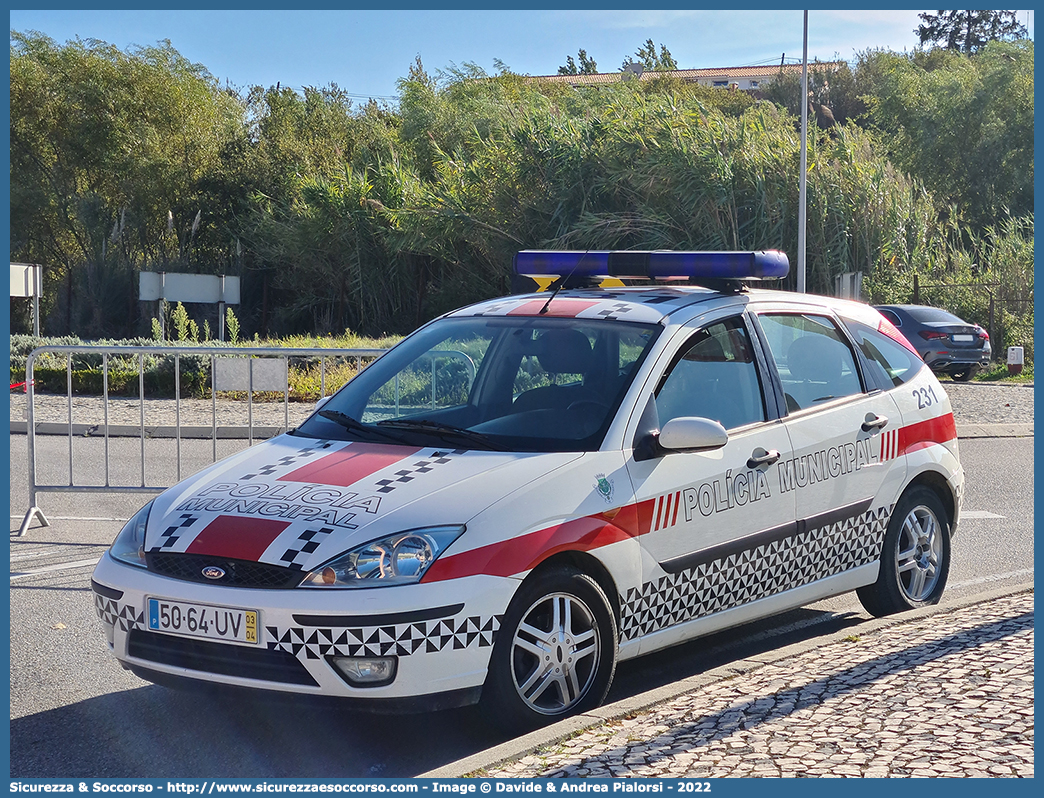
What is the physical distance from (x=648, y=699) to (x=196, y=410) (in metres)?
13.3

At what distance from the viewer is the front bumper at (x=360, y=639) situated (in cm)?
399

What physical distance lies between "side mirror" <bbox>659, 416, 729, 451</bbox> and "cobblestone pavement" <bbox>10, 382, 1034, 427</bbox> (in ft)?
27.8

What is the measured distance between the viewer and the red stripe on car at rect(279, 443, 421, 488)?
4527 mm

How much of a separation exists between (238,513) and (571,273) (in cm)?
255

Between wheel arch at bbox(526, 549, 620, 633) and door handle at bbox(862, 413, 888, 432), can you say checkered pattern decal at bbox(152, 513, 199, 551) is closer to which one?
wheel arch at bbox(526, 549, 620, 633)

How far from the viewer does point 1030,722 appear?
13.5 ft

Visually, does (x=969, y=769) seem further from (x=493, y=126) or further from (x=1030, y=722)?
(x=493, y=126)

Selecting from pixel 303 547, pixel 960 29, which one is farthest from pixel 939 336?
pixel 960 29

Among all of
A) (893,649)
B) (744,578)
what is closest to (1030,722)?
(893,649)

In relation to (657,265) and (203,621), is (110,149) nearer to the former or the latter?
(657,265)

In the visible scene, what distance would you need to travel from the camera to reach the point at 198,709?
15.8 ft

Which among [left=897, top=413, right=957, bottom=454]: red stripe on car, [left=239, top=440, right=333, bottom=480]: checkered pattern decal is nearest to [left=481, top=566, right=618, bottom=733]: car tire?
[left=239, top=440, right=333, bottom=480]: checkered pattern decal

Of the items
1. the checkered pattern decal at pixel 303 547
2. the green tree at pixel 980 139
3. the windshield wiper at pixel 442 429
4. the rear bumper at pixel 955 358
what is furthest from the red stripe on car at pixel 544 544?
the green tree at pixel 980 139

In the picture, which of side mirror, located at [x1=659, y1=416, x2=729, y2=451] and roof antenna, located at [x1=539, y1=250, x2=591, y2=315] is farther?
roof antenna, located at [x1=539, y1=250, x2=591, y2=315]
